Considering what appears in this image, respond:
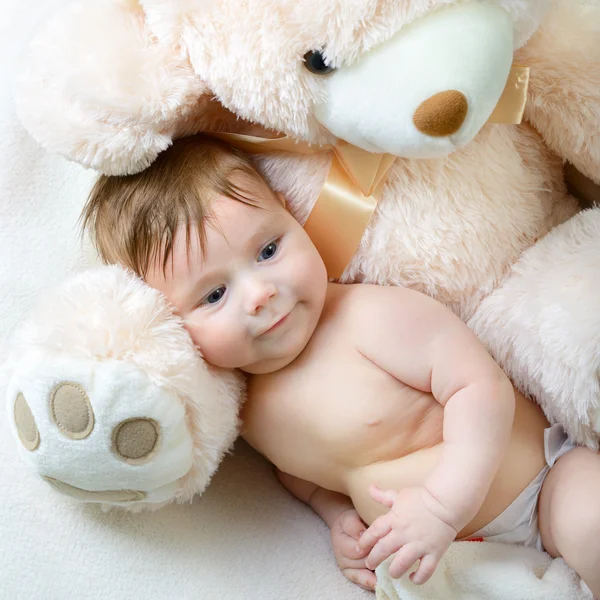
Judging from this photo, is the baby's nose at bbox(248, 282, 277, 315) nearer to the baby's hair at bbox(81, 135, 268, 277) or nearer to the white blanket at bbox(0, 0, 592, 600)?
the baby's hair at bbox(81, 135, 268, 277)

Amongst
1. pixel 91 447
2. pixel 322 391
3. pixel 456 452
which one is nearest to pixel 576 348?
pixel 456 452

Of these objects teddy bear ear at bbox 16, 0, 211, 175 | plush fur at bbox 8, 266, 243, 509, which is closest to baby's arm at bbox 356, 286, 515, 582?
plush fur at bbox 8, 266, 243, 509

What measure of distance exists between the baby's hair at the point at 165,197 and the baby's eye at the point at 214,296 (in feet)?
0.20

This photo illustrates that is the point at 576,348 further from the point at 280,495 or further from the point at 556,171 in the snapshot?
the point at 280,495

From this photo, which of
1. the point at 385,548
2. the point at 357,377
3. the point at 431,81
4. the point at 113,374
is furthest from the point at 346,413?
the point at 431,81

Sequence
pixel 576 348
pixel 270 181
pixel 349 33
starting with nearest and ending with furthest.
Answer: pixel 349 33
pixel 576 348
pixel 270 181

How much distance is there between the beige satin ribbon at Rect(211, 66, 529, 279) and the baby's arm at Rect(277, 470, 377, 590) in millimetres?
311

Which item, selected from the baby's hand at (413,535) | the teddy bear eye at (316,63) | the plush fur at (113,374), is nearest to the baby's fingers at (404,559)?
the baby's hand at (413,535)

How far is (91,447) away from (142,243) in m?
0.24

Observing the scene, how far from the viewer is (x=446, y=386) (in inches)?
33.3

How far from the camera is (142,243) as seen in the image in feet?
2.84

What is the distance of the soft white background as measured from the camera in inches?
35.7

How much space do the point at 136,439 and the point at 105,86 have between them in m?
0.39

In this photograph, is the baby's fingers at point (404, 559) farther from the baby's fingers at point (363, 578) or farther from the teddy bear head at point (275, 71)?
the teddy bear head at point (275, 71)
